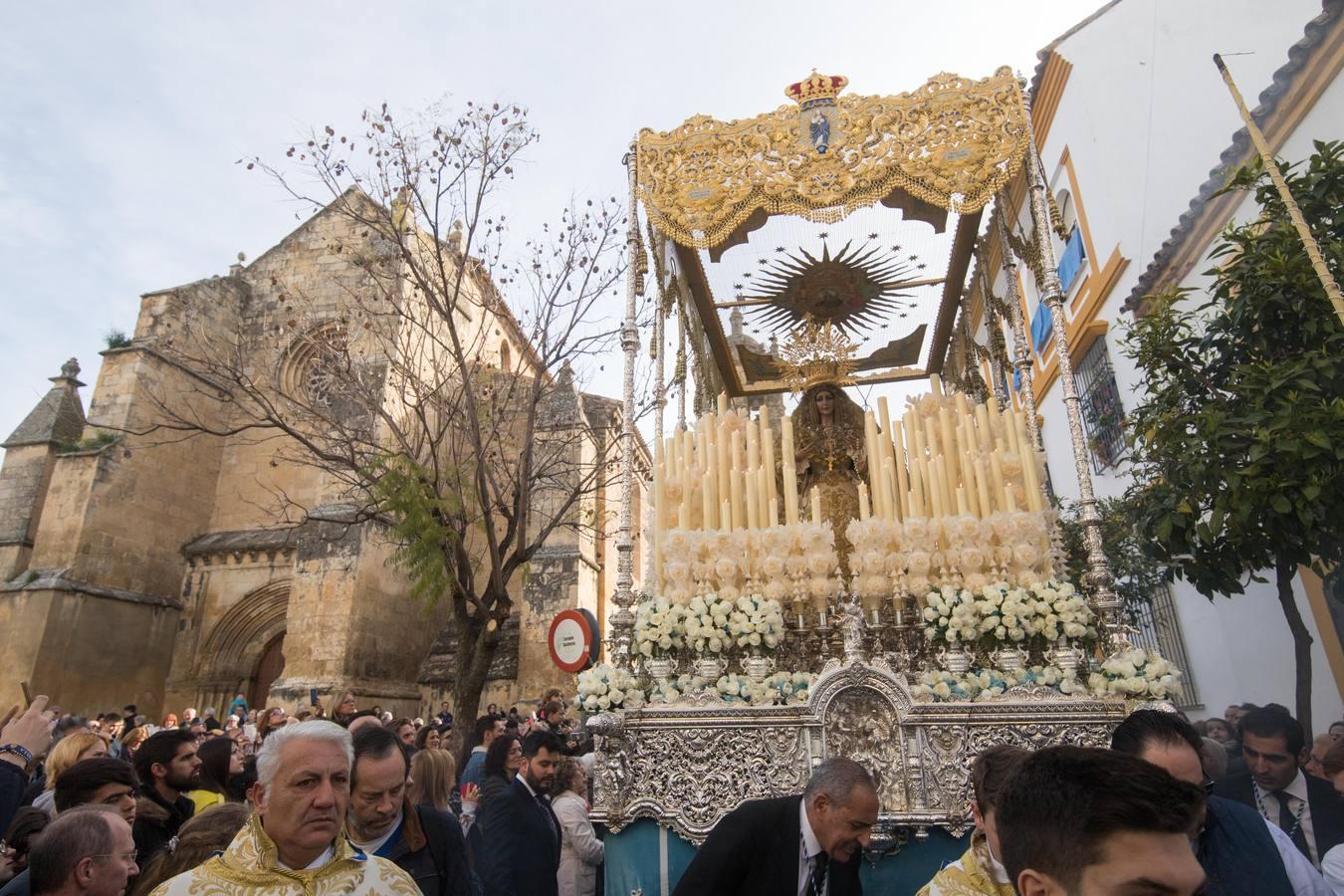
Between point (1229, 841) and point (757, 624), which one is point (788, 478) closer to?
point (757, 624)

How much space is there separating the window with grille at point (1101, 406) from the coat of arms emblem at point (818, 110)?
5.97m

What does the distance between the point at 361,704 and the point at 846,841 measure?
12132mm

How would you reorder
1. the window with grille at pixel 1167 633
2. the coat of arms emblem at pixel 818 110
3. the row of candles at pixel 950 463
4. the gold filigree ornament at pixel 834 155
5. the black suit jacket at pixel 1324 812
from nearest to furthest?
the black suit jacket at pixel 1324 812 → the row of candles at pixel 950 463 → the gold filigree ornament at pixel 834 155 → the coat of arms emblem at pixel 818 110 → the window with grille at pixel 1167 633

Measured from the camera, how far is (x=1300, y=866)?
7.02 feet

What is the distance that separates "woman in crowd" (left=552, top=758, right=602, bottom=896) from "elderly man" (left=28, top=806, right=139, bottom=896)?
256 centimetres

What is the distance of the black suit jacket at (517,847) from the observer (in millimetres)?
3609

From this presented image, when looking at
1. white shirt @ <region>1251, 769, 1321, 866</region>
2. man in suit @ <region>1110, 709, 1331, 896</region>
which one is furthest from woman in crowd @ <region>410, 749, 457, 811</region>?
white shirt @ <region>1251, 769, 1321, 866</region>

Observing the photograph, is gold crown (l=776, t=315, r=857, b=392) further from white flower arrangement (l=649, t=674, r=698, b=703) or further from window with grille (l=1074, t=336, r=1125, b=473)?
window with grille (l=1074, t=336, r=1125, b=473)

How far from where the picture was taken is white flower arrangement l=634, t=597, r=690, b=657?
441 cm

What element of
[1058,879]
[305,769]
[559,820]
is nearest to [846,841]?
[1058,879]

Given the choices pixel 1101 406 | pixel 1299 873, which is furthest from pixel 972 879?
pixel 1101 406

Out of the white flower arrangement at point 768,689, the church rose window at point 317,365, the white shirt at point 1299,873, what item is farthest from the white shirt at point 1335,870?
the church rose window at point 317,365

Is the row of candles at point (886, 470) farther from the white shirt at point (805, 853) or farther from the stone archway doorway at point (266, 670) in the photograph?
the stone archway doorway at point (266, 670)

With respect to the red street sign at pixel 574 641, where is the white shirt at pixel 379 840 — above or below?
below
